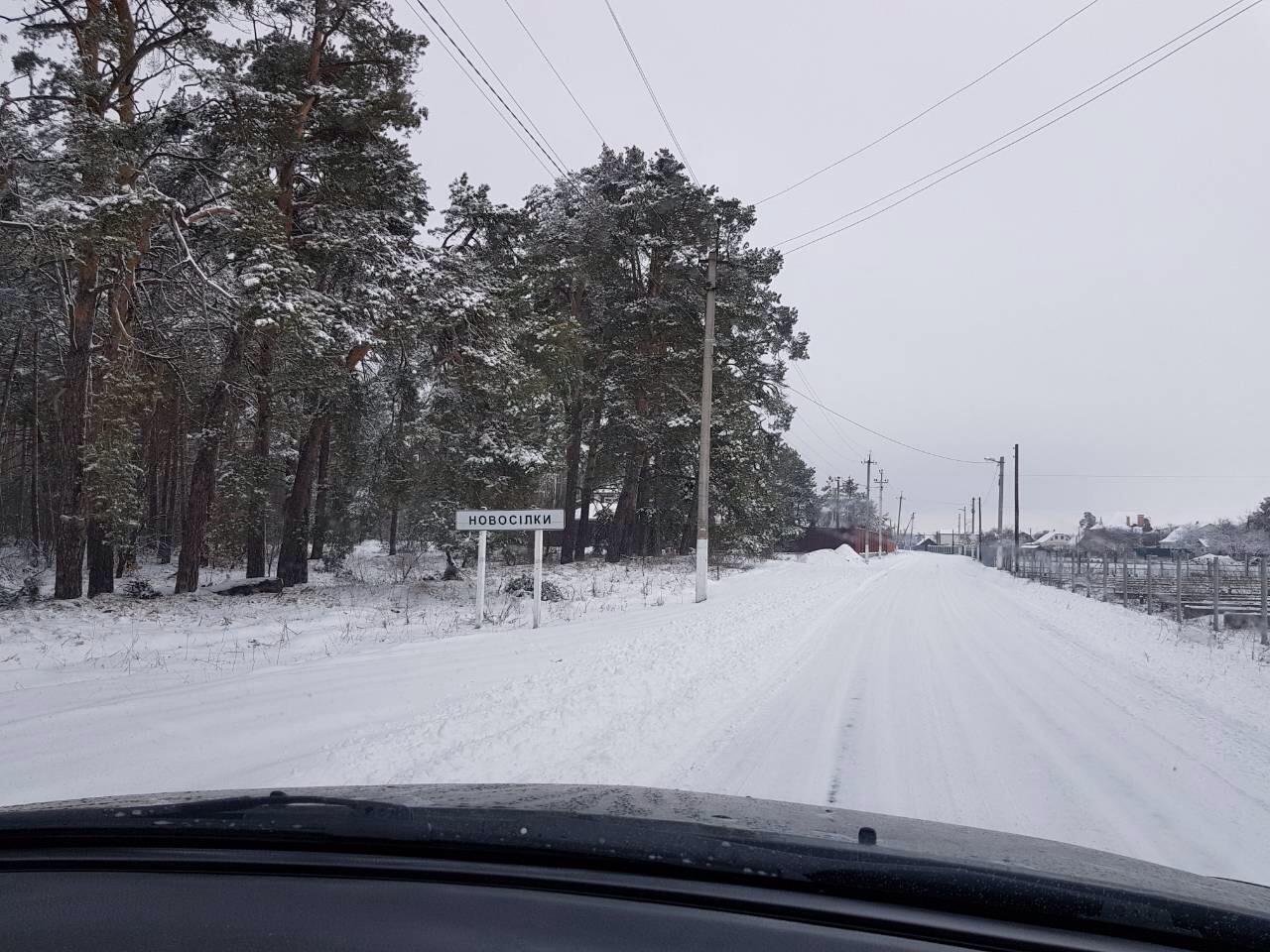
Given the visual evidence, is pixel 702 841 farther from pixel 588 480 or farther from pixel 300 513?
pixel 588 480

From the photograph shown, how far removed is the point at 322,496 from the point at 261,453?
8.09 metres

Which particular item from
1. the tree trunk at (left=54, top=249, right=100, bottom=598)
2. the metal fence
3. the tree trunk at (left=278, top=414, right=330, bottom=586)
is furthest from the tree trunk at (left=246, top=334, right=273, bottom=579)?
the metal fence

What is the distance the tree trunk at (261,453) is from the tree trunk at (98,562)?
2855 mm

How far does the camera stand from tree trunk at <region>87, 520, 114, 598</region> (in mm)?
16688

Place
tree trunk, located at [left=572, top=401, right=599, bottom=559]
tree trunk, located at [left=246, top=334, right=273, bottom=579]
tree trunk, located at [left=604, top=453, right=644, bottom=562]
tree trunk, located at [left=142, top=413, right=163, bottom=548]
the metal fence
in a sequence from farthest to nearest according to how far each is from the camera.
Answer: tree trunk, located at [left=572, top=401, right=599, bottom=559] → tree trunk, located at [left=604, top=453, right=644, bottom=562] → tree trunk, located at [left=142, top=413, right=163, bottom=548] → the metal fence → tree trunk, located at [left=246, top=334, right=273, bottom=579]

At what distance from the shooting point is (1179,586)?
62.1 feet

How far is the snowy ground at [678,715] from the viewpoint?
5293mm

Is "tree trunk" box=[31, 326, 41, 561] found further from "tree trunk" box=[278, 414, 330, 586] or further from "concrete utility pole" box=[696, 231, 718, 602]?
"concrete utility pole" box=[696, 231, 718, 602]

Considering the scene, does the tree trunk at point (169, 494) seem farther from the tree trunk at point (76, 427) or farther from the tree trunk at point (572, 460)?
the tree trunk at point (572, 460)

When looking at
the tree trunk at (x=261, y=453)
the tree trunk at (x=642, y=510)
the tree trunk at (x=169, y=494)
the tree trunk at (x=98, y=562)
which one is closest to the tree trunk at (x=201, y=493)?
the tree trunk at (x=261, y=453)

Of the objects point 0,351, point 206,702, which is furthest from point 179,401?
point 0,351

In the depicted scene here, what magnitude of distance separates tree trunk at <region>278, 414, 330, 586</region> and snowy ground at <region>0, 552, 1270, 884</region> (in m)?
5.77

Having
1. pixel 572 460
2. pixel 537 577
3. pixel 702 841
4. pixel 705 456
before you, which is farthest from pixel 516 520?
pixel 572 460

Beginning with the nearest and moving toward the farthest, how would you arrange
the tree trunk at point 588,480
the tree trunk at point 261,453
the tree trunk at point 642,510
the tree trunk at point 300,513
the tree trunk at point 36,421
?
the tree trunk at point 261,453
the tree trunk at point 300,513
the tree trunk at point 36,421
the tree trunk at point 588,480
the tree trunk at point 642,510
